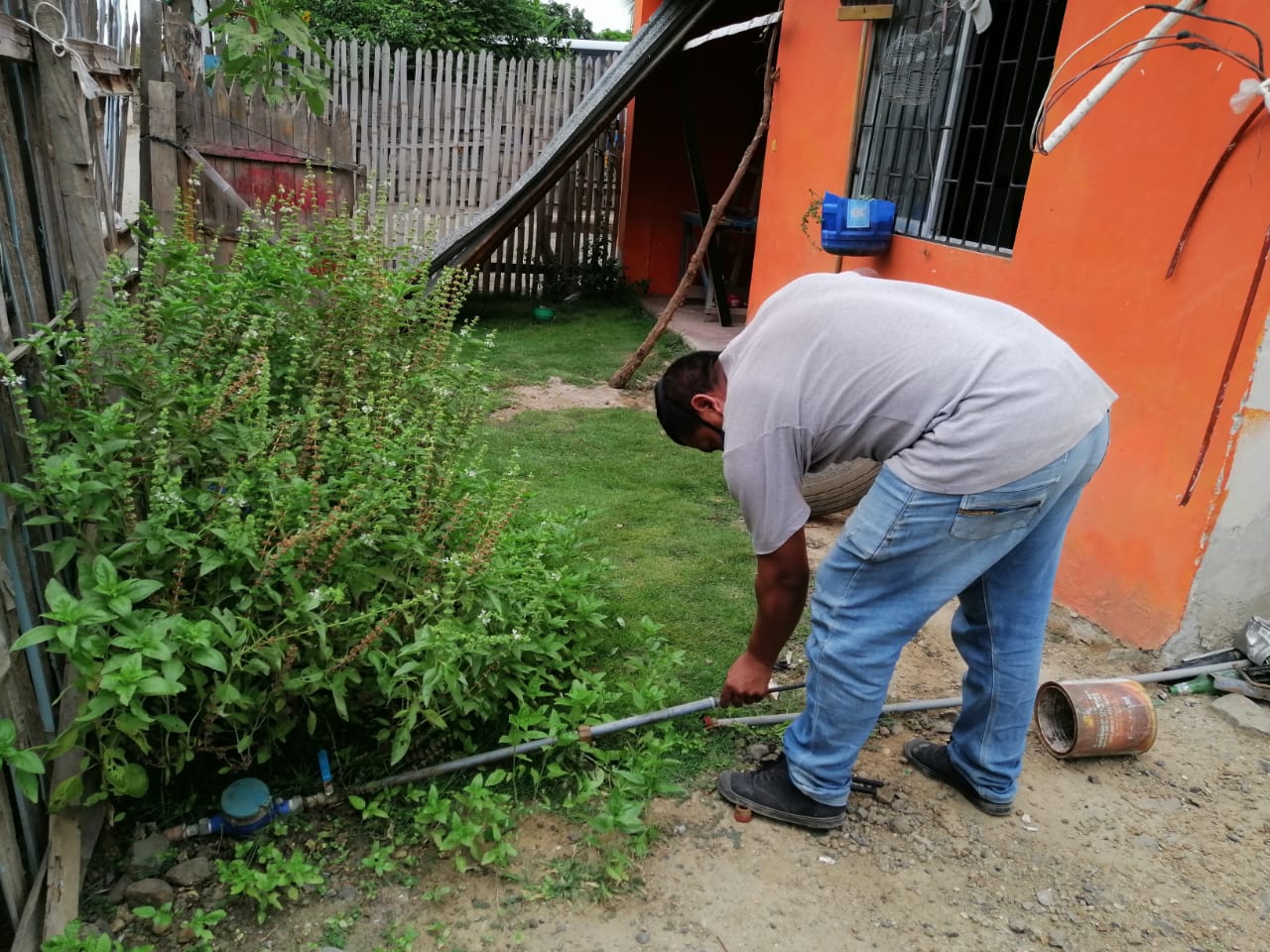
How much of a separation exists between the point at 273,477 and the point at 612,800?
125 centimetres

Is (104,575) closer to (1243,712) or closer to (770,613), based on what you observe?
(770,613)

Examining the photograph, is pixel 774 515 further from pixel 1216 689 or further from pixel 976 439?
pixel 1216 689

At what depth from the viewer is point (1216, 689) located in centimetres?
348

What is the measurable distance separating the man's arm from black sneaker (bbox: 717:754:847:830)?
0.33 metres

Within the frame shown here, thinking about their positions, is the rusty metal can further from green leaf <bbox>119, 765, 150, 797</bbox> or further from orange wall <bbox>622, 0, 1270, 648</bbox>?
green leaf <bbox>119, 765, 150, 797</bbox>

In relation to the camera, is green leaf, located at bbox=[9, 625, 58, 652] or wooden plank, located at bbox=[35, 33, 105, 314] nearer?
green leaf, located at bbox=[9, 625, 58, 652]

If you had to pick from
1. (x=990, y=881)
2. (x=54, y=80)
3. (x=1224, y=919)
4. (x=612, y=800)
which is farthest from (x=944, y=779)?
(x=54, y=80)

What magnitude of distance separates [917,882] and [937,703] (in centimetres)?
81

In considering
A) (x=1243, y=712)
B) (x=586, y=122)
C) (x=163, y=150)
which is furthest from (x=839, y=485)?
(x=586, y=122)

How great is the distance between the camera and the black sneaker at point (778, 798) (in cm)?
270

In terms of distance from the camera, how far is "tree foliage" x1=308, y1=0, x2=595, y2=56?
13117 millimetres

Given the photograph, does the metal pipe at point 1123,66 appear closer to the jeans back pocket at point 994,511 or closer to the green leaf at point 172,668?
the jeans back pocket at point 994,511

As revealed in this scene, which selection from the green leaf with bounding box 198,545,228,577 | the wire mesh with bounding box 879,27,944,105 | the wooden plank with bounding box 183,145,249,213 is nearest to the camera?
the green leaf with bounding box 198,545,228,577

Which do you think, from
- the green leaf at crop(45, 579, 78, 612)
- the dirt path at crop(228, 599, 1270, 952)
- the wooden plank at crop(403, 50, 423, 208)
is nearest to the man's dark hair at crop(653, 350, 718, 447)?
the dirt path at crop(228, 599, 1270, 952)
